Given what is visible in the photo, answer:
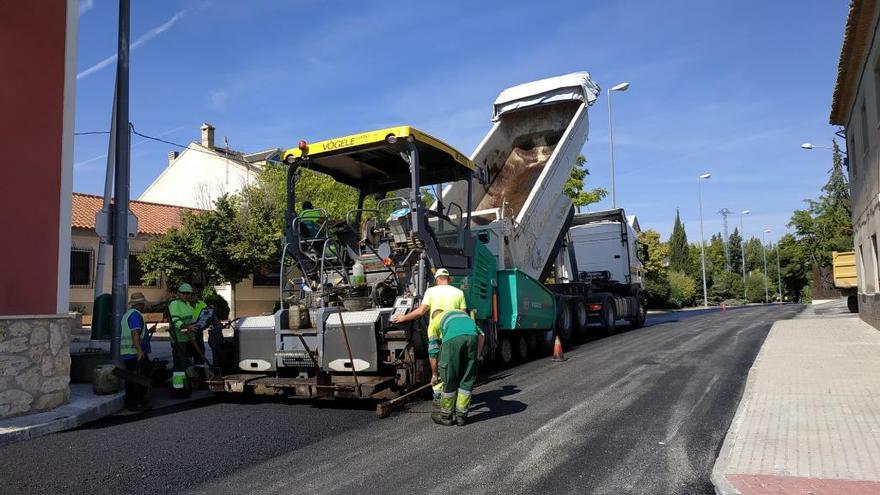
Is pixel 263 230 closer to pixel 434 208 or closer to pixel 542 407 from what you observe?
pixel 434 208

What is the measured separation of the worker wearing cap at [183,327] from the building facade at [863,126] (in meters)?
12.7

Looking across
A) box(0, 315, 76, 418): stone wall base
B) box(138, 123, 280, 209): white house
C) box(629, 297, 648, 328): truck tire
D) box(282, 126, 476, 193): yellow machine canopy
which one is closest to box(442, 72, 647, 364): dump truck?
box(282, 126, 476, 193): yellow machine canopy

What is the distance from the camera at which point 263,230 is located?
64.6 ft

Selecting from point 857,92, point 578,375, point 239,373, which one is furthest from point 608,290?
point 239,373

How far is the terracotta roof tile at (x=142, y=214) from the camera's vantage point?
874 inches

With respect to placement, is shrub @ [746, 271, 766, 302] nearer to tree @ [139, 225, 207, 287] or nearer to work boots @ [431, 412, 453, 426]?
tree @ [139, 225, 207, 287]

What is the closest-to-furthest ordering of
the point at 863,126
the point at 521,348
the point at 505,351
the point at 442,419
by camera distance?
1. the point at 442,419
2. the point at 505,351
3. the point at 521,348
4. the point at 863,126

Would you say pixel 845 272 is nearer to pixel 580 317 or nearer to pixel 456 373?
pixel 580 317

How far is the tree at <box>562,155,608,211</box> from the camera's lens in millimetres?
21656

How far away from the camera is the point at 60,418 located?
652cm

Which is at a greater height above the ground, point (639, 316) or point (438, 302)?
point (438, 302)

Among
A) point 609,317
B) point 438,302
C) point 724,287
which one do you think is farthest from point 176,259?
point 724,287

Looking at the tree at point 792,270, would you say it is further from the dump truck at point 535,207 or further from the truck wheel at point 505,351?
the truck wheel at point 505,351

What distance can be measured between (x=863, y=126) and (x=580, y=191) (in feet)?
30.2
